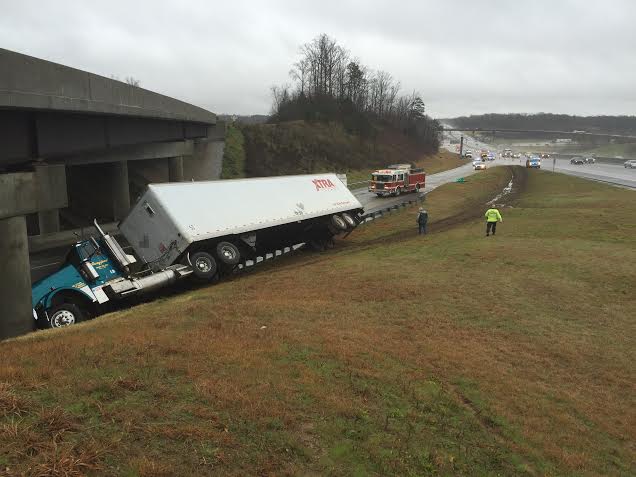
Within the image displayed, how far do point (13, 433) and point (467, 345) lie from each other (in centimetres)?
831

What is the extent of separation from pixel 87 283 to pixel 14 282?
185 cm

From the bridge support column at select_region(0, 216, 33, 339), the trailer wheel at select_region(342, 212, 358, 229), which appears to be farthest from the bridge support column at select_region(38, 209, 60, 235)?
the trailer wheel at select_region(342, 212, 358, 229)

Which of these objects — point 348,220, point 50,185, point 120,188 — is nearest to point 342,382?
point 50,185

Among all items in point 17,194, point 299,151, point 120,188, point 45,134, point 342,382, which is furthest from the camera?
point 299,151

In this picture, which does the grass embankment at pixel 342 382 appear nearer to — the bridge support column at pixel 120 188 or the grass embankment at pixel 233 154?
the bridge support column at pixel 120 188

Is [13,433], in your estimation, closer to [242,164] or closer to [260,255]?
[260,255]

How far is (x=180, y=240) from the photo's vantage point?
1627cm

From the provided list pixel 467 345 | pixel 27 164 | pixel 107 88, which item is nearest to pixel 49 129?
pixel 27 164

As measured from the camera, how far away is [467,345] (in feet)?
33.9

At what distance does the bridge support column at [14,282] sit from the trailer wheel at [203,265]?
5.01 metres

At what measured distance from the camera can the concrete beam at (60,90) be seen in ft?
42.9

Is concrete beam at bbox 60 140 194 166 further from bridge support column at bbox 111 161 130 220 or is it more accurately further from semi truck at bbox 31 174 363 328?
semi truck at bbox 31 174 363 328

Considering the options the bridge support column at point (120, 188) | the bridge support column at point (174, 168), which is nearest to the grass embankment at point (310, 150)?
the bridge support column at point (174, 168)

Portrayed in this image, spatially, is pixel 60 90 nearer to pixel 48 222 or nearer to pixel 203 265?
pixel 203 265
